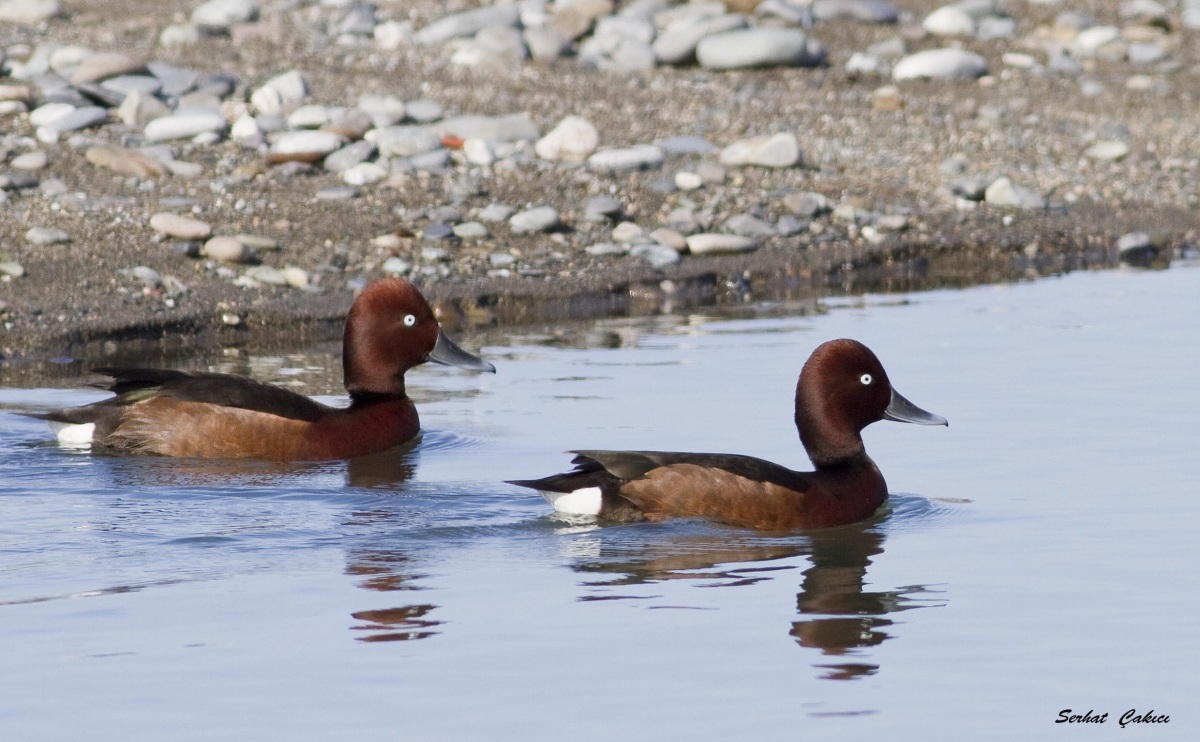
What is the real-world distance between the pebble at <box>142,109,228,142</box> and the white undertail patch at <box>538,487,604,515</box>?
9140mm

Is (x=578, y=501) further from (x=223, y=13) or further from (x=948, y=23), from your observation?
(x=948, y=23)

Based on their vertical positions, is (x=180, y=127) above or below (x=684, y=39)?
below

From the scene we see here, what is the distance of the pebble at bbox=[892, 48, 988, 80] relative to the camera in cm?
2081

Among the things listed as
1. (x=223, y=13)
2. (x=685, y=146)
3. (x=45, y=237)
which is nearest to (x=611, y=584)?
(x=45, y=237)

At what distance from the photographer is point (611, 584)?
6.61 meters

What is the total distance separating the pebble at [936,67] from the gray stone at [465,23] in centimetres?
433

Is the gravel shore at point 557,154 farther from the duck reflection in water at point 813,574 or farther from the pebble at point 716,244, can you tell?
the duck reflection in water at point 813,574

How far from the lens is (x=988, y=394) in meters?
10.2

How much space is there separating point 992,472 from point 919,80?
42.2 ft

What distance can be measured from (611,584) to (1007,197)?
445 inches

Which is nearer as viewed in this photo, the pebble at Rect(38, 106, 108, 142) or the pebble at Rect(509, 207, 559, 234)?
the pebble at Rect(509, 207, 559, 234)

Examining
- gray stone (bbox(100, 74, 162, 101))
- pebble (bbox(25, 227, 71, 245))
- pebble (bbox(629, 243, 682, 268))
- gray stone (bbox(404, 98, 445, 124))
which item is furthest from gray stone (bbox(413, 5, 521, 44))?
pebble (bbox(25, 227, 71, 245))

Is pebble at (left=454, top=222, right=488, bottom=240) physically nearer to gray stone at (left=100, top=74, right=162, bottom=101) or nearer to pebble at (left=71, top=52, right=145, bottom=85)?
gray stone at (left=100, top=74, right=162, bottom=101)

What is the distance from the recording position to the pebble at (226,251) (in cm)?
1329
